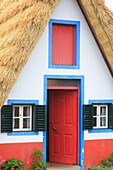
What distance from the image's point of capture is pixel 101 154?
1767cm

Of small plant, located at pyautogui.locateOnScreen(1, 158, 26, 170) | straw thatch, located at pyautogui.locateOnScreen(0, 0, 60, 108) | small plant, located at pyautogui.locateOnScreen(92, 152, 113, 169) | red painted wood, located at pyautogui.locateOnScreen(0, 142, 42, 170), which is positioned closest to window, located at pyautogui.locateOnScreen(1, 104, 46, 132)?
red painted wood, located at pyautogui.locateOnScreen(0, 142, 42, 170)

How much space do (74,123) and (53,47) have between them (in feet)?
6.93

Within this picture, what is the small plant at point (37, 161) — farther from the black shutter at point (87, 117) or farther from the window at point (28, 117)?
the black shutter at point (87, 117)

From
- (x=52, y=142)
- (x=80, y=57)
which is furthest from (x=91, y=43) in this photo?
(x=52, y=142)

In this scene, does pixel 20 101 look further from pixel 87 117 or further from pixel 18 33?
pixel 87 117

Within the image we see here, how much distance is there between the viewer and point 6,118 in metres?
16.2

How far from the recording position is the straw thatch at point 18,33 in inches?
608

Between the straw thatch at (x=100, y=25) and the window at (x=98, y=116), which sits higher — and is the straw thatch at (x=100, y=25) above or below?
above

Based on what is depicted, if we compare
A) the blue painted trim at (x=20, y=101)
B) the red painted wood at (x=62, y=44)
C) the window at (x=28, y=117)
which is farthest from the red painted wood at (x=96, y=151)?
the red painted wood at (x=62, y=44)

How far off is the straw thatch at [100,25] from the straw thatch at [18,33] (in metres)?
1.02

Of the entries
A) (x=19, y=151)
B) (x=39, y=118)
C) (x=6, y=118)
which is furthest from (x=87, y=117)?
(x=6, y=118)

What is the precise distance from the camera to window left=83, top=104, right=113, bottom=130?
17.4 meters

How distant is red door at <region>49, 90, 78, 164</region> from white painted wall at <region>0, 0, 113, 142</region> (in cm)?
39

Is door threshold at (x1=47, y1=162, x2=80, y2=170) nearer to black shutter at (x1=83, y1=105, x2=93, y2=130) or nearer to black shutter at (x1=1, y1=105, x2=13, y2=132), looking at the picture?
black shutter at (x1=83, y1=105, x2=93, y2=130)
